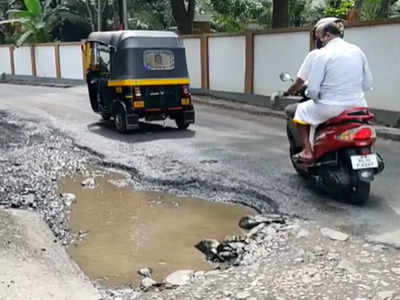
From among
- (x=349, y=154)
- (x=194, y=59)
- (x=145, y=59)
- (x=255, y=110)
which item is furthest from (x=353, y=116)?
(x=194, y=59)

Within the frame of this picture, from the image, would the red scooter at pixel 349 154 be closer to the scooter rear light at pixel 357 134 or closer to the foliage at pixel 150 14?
the scooter rear light at pixel 357 134

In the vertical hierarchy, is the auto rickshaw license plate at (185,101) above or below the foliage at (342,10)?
below

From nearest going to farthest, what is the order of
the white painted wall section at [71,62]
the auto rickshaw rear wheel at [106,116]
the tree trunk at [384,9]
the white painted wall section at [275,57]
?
the auto rickshaw rear wheel at [106,116] < the white painted wall section at [275,57] < the tree trunk at [384,9] < the white painted wall section at [71,62]

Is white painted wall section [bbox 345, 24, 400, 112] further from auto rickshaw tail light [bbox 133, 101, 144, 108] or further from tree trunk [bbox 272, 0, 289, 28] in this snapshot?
tree trunk [bbox 272, 0, 289, 28]

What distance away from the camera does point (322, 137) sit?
629 centimetres

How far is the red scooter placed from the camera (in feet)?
19.9

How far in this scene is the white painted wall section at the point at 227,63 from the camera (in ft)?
53.7

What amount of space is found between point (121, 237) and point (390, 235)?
2.65 meters

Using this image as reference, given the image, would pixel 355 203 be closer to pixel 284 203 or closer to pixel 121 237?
pixel 284 203

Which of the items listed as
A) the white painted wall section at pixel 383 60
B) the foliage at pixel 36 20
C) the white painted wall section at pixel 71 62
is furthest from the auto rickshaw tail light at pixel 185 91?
the foliage at pixel 36 20

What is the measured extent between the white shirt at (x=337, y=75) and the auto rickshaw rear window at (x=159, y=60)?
18.4 ft

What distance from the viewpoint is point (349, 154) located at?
611 centimetres

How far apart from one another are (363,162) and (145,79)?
6.02 m

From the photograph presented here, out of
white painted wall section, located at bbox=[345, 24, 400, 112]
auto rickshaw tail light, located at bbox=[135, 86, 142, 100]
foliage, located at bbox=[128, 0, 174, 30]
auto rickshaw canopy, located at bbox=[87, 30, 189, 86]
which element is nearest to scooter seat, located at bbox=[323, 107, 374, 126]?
white painted wall section, located at bbox=[345, 24, 400, 112]
